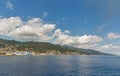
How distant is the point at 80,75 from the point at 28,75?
3335 centimetres

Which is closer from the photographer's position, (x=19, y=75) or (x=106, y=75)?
(x=19, y=75)

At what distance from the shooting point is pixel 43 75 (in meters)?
116

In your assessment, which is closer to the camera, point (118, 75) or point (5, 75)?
point (5, 75)

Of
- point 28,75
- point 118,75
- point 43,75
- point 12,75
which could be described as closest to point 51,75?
point 43,75

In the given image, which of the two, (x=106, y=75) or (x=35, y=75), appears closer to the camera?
(x=35, y=75)

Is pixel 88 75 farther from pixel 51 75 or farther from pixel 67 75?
pixel 51 75

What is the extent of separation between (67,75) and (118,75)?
34.6 metres

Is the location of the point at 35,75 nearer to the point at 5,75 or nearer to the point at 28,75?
the point at 28,75

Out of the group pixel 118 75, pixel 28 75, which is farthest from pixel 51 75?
pixel 118 75

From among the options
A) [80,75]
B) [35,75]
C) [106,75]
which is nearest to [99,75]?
[106,75]

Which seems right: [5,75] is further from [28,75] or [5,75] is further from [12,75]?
[28,75]

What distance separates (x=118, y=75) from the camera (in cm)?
12450

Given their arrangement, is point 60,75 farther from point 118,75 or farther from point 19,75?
point 118,75

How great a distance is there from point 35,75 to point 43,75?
16.3 feet
